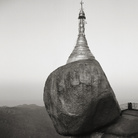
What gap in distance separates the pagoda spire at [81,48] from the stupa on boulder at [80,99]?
11.1 metres

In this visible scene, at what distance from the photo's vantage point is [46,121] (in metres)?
21.9

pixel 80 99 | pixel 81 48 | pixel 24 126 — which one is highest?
pixel 81 48

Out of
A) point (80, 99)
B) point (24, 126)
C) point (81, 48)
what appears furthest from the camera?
point (24, 126)

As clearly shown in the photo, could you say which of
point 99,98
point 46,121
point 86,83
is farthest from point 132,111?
point 46,121

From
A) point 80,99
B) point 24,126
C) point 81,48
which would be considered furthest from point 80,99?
point 24,126

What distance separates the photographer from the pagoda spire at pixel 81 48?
1707 cm

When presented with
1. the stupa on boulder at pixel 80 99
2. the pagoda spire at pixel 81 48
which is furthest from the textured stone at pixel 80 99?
the pagoda spire at pixel 81 48

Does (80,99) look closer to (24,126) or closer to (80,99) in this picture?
(80,99)

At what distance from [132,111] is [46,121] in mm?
16826

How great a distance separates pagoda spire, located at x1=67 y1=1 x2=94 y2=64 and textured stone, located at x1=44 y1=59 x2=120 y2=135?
11087mm

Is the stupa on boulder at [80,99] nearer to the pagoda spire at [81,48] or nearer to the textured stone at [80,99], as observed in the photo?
the textured stone at [80,99]

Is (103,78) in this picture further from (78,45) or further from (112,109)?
(78,45)

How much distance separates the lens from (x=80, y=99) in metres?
5.12

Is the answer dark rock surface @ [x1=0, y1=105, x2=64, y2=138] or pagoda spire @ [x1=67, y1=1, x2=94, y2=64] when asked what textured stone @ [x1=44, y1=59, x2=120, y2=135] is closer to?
pagoda spire @ [x1=67, y1=1, x2=94, y2=64]
